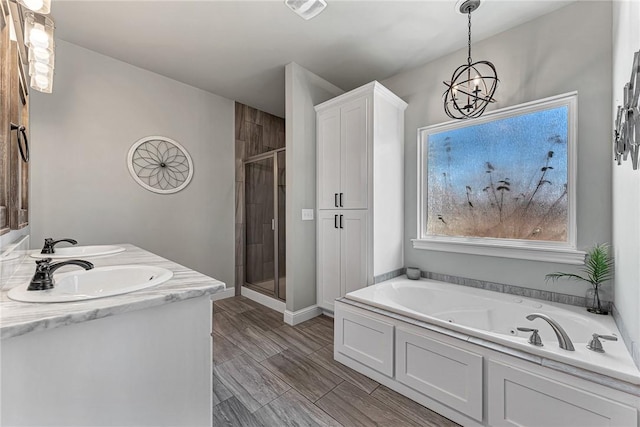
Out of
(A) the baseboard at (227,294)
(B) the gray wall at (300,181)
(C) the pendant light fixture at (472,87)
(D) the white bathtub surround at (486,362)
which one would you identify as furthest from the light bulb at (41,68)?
(A) the baseboard at (227,294)

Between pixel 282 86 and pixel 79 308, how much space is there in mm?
3070

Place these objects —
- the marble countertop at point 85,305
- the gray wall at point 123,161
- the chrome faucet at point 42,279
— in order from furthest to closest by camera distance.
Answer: the gray wall at point 123,161 → the chrome faucet at point 42,279 → the marble countertop at point 85,305

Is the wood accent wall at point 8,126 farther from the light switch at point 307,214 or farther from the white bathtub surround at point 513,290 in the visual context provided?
the white bathtub surround at point 513,290

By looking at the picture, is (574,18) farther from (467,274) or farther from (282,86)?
(282,86)

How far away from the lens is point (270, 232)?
11.1 feet

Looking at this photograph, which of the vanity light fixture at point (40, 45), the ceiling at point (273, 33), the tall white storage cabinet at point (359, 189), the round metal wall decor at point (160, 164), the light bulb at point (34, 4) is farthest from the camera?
the round metal wall decor at point (160, 164)

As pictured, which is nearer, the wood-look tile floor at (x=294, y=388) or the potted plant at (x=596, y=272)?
the wood-look tile floor at (x=294, y=388)

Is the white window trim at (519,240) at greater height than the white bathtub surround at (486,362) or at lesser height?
greater

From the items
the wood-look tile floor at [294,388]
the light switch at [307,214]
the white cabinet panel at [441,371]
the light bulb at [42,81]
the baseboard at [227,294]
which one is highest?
the light bulb at [42,81]

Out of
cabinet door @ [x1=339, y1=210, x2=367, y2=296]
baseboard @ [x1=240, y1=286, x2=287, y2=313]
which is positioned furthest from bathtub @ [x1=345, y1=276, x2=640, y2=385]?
baseboard @ [x1=240, y1=286, x2=287, y2=313]

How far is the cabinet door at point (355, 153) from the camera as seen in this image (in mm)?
2455

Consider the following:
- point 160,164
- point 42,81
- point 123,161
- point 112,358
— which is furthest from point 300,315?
point 42,81

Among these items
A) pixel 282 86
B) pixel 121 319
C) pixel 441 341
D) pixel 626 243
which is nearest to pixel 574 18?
pixel 626 243

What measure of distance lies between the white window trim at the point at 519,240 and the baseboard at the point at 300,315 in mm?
1289
